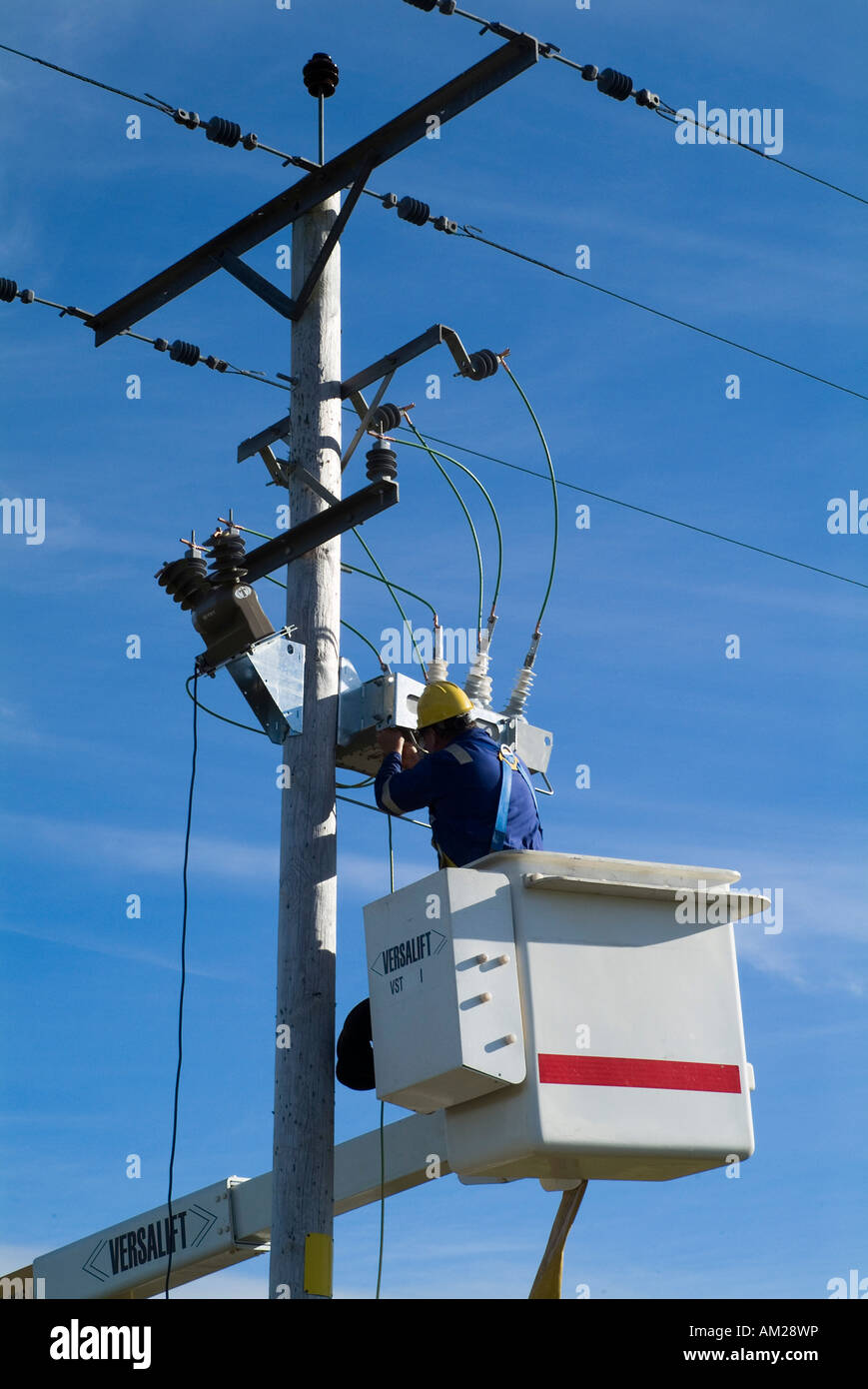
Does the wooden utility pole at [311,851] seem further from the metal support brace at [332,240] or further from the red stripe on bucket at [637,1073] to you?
the red stripe on bucket at [637,1073]

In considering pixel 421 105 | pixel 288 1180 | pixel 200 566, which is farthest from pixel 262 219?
pixel 288 1180

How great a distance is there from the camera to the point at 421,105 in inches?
288

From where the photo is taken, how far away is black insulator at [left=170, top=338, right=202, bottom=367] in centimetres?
839

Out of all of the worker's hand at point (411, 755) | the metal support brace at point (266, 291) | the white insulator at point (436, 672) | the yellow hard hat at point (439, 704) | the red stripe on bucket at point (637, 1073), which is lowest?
the red stripe on bucket at point (637, 1073)

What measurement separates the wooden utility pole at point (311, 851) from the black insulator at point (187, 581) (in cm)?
39

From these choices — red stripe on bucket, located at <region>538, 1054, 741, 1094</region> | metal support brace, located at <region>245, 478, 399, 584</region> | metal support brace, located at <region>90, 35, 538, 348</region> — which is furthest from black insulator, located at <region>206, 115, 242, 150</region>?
red stripe on bucket, located at <region>538, 1054, 741, 1094</region>

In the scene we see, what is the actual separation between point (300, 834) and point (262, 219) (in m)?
2.64

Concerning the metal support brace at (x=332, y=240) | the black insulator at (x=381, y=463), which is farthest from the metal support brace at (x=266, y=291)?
the black insulator at (x=381, y=463)

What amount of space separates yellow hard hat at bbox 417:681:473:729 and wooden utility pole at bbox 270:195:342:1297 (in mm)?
354

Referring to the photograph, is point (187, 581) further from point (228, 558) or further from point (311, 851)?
point (311, 851)

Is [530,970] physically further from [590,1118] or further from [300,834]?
[300,834]

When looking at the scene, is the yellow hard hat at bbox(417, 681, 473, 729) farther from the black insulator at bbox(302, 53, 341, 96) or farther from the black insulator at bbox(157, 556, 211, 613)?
the black insulator at bbox(302, 53, 341, 96)

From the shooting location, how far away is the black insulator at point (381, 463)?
7.21 meters

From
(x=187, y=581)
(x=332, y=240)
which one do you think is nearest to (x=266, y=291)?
(x=332, y=240)
